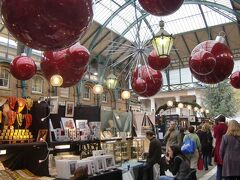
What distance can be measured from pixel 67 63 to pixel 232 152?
10.8 ft

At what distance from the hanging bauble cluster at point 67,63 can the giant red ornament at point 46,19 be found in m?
1.50

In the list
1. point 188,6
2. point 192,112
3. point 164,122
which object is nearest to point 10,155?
A: point 164,122

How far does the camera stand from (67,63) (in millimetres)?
3037

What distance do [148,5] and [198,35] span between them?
19.7 m

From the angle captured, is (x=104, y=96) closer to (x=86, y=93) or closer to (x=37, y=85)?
(x=86, y=93)

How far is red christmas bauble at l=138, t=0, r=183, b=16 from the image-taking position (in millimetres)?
1843

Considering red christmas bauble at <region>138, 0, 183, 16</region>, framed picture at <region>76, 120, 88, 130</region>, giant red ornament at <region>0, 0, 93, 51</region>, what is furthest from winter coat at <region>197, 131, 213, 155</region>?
giant red ornament at <region>0, 0, 93, 51</region>

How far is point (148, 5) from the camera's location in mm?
1900

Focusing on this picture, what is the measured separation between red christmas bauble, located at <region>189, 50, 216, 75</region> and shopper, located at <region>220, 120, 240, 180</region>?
89.2 inches

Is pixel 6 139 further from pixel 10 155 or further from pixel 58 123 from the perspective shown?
pixel 58 123

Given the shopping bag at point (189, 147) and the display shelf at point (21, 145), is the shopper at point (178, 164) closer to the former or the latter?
the display shelf at point (21, 145)

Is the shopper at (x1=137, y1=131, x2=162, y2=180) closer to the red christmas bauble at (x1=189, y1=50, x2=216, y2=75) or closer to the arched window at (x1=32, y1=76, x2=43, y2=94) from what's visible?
the red christmas bauble at (x1=189, y1=50, x2=216, y2=75)

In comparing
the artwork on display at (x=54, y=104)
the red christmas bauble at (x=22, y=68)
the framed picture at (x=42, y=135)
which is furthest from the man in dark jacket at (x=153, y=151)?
the red christmas bauble at (x=22, y=68)

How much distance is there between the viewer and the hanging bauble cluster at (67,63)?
9.36 feet
